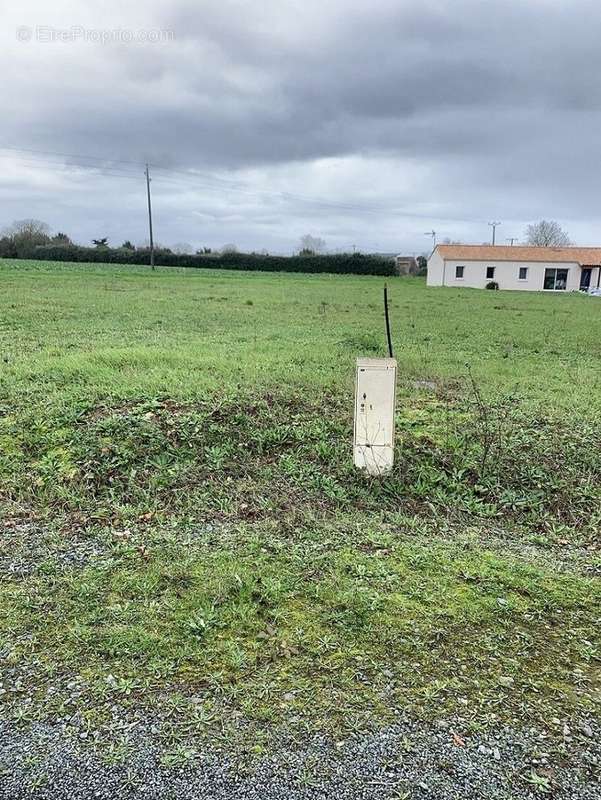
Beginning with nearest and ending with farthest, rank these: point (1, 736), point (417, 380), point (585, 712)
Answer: point (1, 736), point (585, 712), point (417, 380)

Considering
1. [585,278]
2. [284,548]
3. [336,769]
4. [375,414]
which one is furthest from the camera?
[585,278]

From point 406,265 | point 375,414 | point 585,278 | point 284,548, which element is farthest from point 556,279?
point 284,548

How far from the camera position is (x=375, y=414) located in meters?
3.82

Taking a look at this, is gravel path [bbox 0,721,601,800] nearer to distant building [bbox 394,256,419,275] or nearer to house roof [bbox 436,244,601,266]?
house roof [bbox 436,244,601,266]

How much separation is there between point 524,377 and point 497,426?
2.42 meters

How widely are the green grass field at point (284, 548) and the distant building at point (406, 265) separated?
50874 millimetres

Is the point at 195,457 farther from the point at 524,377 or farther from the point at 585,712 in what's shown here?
the point at 524,377

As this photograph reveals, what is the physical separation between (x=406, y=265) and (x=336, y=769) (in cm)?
5877

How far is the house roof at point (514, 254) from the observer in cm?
4525

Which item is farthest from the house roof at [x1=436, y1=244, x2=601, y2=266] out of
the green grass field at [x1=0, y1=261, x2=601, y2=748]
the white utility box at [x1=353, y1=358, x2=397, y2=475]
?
the white utility box at [x1=353, y1=358, x2=397, y2=475]

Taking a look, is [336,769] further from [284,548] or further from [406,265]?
[406,265]

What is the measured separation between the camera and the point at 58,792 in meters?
1.65

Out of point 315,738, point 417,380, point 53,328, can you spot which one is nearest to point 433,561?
point 315,738

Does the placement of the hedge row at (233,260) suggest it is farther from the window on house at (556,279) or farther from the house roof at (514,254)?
the window on house at (556,279)
